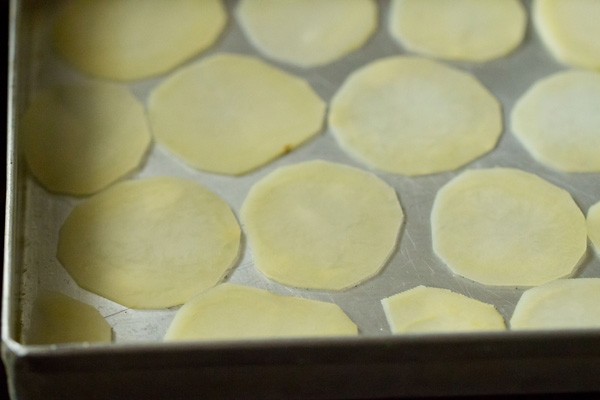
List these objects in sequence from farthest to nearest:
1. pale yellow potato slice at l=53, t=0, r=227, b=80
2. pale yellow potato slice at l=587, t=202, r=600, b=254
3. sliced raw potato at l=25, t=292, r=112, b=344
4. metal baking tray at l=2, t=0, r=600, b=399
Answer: pale yellow potato slice at l=53, t=0, r=227, b=80, pale yellow potato slice at l=587, t=202, r=600, b=254, sliced raw potato at l=25, t=292, r=112, b=344, metal baking tray at l=2, t=0, r=600, b=399

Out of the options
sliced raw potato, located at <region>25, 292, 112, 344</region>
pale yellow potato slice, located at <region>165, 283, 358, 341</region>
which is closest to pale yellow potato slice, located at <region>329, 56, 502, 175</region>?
pale yellow potato slice, located at <region>165, 283, 358, 341</region>

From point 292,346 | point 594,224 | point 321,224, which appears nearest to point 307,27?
point 321,224

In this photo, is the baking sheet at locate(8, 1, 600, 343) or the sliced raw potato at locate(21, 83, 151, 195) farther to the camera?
the sliced raw potato at locate(21, 83, 151, 195)

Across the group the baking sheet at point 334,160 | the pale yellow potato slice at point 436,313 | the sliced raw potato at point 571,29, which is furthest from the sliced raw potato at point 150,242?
the sliced raw potato at point 571,29

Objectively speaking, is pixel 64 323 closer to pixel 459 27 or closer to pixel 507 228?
pixel 507 228

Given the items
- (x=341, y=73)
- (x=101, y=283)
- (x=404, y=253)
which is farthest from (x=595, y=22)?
(x=101, y=283)

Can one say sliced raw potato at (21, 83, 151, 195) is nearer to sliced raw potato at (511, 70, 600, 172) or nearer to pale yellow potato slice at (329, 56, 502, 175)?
pale yellow potato slice at (329, 56, 502, 175)

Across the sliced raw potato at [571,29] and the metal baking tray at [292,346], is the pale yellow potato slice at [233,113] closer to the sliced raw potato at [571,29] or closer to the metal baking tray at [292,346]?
the metal baking tray at [292,346]
